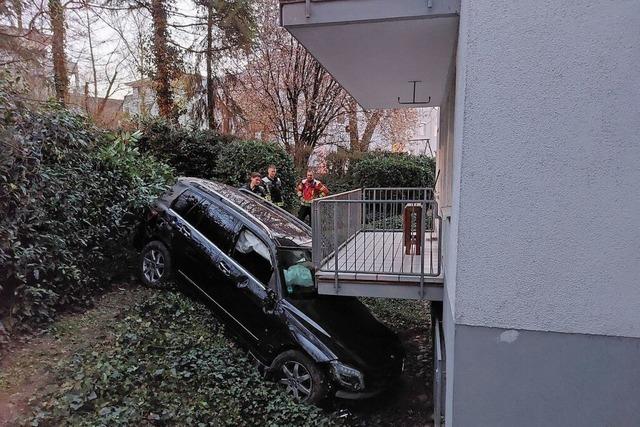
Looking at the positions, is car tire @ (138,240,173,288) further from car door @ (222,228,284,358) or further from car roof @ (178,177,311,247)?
car door @ (222,228,284,358)

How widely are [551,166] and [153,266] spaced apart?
5387 millimetres

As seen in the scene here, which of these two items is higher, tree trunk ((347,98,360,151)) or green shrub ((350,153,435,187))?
tree trunk ((347,98,360,151))

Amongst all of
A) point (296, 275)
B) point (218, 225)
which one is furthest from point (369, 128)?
point (296, 275)

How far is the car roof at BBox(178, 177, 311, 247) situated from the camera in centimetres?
577

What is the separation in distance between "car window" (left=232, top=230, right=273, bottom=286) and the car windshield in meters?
0.17

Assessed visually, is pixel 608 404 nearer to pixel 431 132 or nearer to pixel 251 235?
pixel 251 235

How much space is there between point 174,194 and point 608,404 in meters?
5.58

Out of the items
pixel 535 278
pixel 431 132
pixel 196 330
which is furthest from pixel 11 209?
pixel 431 132

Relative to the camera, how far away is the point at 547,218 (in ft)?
10.1

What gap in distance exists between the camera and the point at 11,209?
525 cm

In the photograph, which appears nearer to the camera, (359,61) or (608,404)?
(608,404)

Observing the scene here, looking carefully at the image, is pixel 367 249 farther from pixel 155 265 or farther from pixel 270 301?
pixel 155 265

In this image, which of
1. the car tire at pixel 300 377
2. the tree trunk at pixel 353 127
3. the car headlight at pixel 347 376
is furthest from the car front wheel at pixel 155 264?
the tree trunk at pixel 353 127

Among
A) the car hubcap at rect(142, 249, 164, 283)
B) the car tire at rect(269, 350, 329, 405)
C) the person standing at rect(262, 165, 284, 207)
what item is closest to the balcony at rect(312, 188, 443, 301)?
the car tire at rect(269, 350, 329, 405)
